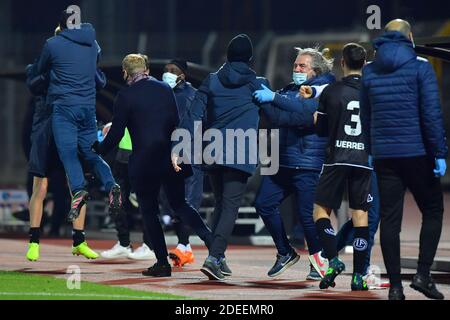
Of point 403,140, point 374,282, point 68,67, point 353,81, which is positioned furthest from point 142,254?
point 403,140

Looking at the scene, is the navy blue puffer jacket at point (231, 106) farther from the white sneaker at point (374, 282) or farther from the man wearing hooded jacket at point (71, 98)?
the man wearing hooded jacket at point (71, 98)

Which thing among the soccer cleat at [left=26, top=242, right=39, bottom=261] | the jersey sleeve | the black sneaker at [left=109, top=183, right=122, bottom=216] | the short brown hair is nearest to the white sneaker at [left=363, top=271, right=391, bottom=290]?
the jersey sleeve

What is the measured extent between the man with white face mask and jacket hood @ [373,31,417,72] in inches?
142

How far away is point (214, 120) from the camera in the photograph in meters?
11.0

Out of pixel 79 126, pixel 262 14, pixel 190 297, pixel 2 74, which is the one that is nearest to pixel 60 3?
pixel 262 14

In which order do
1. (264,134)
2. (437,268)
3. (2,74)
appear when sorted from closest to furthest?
(264,134) → (437,268) → (2,74)

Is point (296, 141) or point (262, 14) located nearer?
point (296, 141)

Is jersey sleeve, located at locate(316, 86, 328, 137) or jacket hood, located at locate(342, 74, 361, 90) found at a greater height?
jacket hood, located at locate(342, 74, 361, 90)

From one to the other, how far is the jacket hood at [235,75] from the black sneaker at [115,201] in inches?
57.9

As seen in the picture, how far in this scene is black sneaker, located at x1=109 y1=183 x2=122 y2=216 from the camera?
1174cm

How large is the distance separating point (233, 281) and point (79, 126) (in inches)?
88.3

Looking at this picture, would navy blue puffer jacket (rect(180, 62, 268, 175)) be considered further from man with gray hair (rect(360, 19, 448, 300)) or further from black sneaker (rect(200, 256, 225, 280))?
man with gray hair (rect(360, 19, 448, 300))
